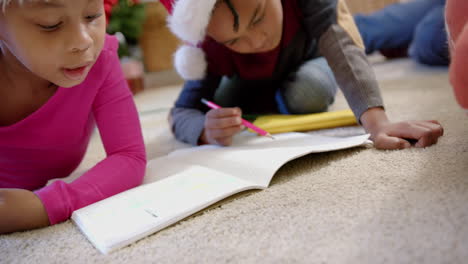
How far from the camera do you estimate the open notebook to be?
472 mm

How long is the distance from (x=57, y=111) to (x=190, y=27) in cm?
28

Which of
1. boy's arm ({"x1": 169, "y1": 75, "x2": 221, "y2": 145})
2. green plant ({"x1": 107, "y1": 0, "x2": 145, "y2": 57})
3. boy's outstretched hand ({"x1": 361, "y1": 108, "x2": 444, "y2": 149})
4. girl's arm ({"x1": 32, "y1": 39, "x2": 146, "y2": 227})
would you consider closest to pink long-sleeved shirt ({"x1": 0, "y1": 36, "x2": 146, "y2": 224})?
girl's arm ({"x1": 32, "y1": 39, "x2": 146, "y2": 227})

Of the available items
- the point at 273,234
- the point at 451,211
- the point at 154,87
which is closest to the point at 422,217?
the point at 451,211

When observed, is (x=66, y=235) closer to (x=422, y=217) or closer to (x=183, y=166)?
(x=183, y=166)

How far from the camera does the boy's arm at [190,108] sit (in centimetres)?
87

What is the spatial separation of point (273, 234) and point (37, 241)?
0.97 ft

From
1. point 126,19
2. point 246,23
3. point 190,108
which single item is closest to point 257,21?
point 246,23

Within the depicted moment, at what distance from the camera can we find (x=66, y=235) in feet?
1.63

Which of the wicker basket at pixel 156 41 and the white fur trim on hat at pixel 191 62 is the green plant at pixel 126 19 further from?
the white fur trim on hat at pixel 191 62

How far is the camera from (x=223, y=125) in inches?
29.2

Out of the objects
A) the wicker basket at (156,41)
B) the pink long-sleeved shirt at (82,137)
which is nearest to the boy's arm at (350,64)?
the pink long-sleeved shirt at (82,137)

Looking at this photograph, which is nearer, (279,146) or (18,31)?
(18,31)

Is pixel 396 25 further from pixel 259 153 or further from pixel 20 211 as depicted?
pixel 20 211

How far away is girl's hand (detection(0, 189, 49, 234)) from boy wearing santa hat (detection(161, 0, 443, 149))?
0.34 m
